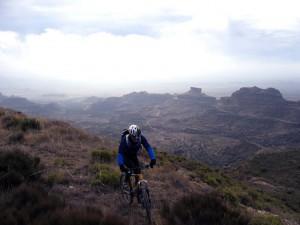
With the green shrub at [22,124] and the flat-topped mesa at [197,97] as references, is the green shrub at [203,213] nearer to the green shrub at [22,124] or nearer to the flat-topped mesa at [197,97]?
the green shrub at [22,124]

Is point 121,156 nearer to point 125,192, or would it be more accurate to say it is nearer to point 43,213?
point 125,192

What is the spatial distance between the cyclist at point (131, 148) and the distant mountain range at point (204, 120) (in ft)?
171

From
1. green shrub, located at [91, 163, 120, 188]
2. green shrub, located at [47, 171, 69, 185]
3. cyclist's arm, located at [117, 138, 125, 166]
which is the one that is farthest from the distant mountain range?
cyclist's arm, located at [117, 138, 125, 166]

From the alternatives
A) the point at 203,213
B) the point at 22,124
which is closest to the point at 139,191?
the point at 203,213

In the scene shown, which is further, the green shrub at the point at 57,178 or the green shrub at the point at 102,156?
the green shrub at the point at 102,156

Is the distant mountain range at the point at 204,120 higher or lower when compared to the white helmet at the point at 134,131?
lower

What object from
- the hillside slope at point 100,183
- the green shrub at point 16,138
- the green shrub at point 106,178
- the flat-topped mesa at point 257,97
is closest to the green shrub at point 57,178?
the hillside slope at point 100,183

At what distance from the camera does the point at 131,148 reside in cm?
755

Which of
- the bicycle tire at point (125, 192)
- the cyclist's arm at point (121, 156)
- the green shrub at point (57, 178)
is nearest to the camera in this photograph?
the cyclist's arm at point (121, 156)

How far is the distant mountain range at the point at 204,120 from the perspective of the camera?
258ft

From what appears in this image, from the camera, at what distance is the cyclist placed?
7.25 meters

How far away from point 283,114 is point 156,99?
85.1 meters

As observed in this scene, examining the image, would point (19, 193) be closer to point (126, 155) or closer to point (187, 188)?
point (126, 155)

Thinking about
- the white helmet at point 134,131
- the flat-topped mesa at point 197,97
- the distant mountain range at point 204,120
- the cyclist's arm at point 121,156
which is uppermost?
the white helmet at point 134,131
